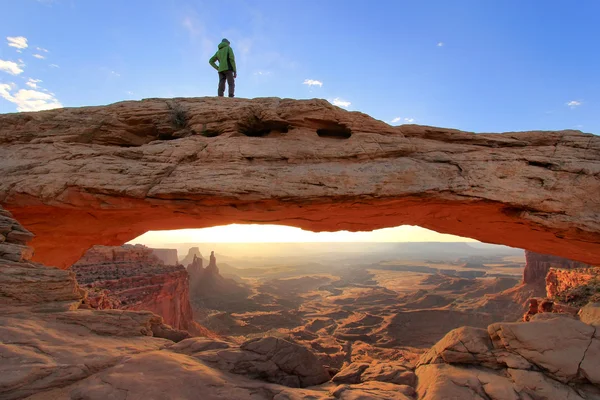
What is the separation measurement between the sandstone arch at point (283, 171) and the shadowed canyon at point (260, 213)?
0.20 ft

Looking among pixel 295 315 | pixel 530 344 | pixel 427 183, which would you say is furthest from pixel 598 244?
pixel 295 315

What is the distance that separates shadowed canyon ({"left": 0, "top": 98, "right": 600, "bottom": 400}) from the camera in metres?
6.02

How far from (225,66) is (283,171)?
6586 millimetres

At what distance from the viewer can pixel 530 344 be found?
6.92m

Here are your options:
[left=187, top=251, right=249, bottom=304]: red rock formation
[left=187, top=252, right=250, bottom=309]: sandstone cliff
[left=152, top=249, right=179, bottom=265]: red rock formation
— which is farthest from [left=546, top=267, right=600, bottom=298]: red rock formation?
[left=152, top=249, right=179, bottom=265]: red rock formation

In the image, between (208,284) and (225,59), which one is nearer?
(225,59)

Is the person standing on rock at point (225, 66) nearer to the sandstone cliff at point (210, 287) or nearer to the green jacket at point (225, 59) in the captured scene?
the green jacket at point (225, 59)

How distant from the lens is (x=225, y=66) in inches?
497

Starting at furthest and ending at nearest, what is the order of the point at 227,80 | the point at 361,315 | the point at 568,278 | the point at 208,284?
1. the point at 208,284
2. the point at 361,315
3. the point at 568,278
4. the point at 227,80

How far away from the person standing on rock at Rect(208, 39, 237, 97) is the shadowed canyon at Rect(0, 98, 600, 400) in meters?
2.31

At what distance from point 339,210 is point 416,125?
13.3 ft

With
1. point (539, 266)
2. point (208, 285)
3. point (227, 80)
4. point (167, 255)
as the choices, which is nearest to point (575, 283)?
point (539, 266)

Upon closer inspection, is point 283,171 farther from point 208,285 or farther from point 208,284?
point 208,284

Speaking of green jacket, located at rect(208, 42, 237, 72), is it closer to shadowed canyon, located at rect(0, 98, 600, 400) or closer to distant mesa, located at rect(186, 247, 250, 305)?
shadowed canyon, located at rect(0, 98, 600, 400)
